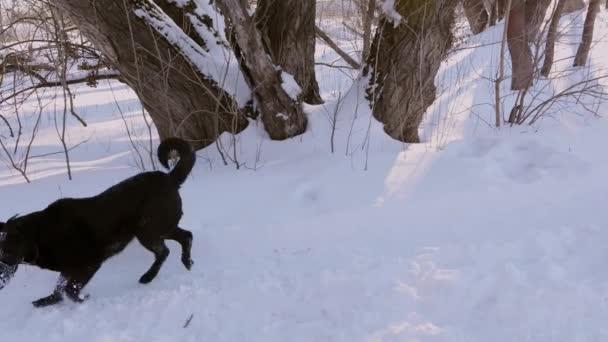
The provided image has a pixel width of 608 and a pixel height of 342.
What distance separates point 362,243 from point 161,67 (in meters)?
2.38

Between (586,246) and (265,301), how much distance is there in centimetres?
197

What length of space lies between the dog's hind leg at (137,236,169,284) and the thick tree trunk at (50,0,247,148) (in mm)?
1610

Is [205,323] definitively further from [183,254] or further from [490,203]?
[490,203]

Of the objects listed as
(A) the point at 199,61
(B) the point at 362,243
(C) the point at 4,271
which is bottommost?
A: (B) the point at 362,243

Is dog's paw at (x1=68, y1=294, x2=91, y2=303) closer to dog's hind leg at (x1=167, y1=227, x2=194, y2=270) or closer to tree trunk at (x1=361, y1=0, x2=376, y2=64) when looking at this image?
dog's hind leg at (x1=167, y1=227, x2=194, y2=270)

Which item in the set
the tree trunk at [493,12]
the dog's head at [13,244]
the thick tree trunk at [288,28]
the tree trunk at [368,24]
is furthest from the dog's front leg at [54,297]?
the tree trunk at [493,12]

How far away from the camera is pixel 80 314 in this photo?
243 cm

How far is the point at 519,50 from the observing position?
20.1ft

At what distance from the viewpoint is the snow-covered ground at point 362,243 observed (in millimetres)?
2268

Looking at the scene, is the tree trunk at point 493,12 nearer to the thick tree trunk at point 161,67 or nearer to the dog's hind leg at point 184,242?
the thick tree trunk at point 161,67

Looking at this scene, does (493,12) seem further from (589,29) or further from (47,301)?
(47,301)

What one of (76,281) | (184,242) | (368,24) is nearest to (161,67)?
(184,242)

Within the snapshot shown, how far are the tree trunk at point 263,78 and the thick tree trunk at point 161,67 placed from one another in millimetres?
294

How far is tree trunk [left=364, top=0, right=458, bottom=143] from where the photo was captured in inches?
165
